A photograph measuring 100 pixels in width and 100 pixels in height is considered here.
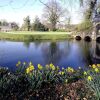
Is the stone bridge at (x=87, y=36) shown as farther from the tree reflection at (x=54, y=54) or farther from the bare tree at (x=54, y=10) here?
the bare tree at (x=54, y=10)

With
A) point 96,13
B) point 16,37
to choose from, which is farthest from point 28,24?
point 96,13

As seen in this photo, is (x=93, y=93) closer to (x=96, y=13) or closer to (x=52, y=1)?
(x=52, y=1)

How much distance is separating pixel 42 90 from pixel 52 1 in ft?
6.03

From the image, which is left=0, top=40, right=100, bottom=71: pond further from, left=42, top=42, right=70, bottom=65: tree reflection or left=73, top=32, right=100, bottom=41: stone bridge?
left=73, top=32, right=100, bottom=41: stone bridge

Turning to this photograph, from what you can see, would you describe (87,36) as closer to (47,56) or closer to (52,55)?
(52,55)

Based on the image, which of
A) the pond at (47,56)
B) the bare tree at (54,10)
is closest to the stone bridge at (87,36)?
the pond at (47,56)

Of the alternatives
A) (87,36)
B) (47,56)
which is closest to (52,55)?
(47,56)

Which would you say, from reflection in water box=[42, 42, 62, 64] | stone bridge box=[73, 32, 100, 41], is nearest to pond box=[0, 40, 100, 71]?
reflection in water box=[42, 42, 62, 64]

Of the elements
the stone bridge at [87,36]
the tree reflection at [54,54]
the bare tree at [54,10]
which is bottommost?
the tree reflection at [54,54]

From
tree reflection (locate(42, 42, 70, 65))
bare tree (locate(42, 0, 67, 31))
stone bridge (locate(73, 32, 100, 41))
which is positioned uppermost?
bare tree (locate(42, 0, 67, 31))

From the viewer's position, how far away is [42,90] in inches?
163

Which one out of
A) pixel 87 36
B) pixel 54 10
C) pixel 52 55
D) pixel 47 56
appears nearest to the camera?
pixel 54 10

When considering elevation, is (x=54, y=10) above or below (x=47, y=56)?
above

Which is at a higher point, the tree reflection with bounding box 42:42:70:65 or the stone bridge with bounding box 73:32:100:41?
the stone bridge with bounding box 73:32:100:41
